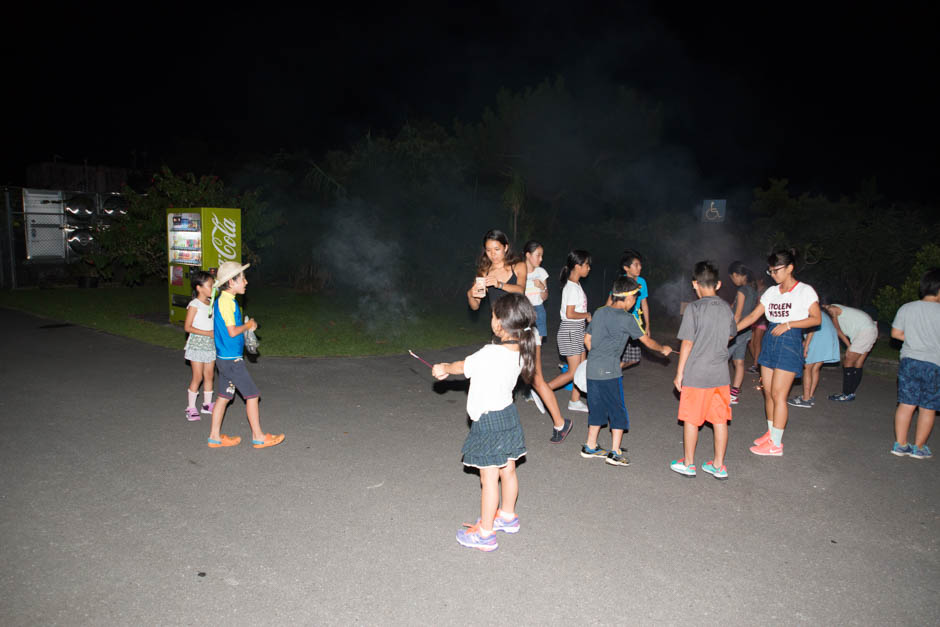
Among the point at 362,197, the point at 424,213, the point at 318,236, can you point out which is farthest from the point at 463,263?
the point at 318,236

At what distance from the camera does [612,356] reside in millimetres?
4887

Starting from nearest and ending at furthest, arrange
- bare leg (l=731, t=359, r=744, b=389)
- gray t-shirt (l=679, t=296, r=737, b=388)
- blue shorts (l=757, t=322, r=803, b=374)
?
gray t-shirt (l=679, t=296, r=737, b=388) < blue shorts (l=757, t=322, r=803, b=374) < bare leg (l=731, t=359, r=744, b=389)

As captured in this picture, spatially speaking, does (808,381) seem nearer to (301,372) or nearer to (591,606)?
(591,606)

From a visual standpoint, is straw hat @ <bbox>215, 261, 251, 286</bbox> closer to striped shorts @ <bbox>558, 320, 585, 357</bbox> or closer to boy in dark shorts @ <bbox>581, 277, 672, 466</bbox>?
boy in dark shorts @ <bbox>581, 277, 672, 466</bbox>

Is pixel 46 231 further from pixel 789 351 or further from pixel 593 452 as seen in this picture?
pixel 789 351

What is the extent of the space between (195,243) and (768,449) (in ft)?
31.7

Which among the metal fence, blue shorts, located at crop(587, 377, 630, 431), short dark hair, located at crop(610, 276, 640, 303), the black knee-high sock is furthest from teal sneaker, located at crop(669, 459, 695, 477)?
the metal fence

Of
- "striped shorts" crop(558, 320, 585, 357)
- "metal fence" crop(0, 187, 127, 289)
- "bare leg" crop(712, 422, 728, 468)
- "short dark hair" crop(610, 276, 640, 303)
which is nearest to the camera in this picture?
"bare leg" crop(712, 422, 728, 468)

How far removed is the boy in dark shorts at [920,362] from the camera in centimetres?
497

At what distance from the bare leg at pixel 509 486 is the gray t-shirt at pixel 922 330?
3.66 m

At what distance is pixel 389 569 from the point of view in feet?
11.1

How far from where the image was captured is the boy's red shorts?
4.57 meters

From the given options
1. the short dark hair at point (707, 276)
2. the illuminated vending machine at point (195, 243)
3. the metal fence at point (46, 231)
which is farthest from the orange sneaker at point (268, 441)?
the metal fence at point (46, 231)

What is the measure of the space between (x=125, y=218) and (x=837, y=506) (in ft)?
46.0
